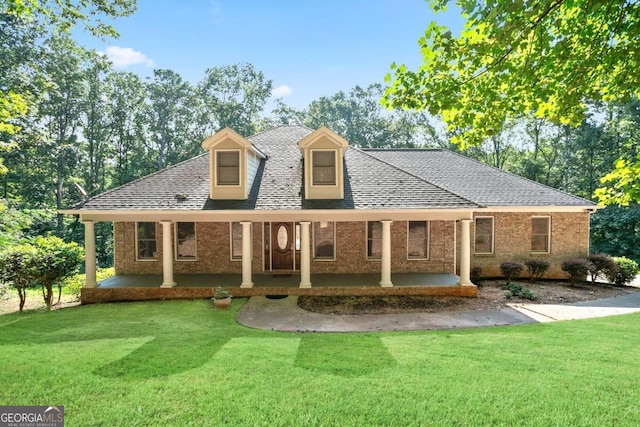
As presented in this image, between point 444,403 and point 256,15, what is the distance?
31.7ft

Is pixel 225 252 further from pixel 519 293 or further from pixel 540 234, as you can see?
pixel 540 234

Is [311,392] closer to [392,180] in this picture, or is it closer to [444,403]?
[444,403]

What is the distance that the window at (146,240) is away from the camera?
12844 millimetres

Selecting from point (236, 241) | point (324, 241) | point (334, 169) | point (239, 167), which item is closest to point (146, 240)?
point (236, 241)

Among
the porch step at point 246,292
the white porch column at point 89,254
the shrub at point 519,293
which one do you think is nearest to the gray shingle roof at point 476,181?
the shrub at point 519,293

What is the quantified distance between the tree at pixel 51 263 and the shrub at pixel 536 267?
54.3ft

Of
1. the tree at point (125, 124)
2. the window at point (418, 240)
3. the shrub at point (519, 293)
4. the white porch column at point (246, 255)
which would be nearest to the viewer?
the shrub at point (519, 293)

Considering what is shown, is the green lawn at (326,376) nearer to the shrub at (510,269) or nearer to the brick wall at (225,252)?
the shrub at (510,269)

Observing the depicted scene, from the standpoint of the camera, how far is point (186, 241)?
12859mm

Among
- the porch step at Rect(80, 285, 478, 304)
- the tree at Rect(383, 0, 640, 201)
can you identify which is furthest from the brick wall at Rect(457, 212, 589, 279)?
the tree at Rect(383, 0, 640, 201)

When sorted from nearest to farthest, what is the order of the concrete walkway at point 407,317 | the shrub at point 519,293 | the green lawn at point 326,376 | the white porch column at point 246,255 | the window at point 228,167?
the green lawn at point 326,376, the concrete walkway at point 407,317, the shrub at point 519,293, the white porch column at point 246,255, the window at point 228,167

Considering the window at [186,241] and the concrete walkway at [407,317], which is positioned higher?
the window at [186,241]

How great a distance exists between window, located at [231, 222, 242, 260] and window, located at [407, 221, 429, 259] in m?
6.88

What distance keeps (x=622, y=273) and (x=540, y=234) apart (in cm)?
302
